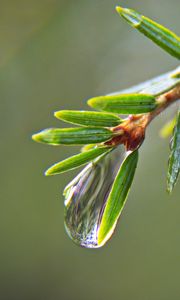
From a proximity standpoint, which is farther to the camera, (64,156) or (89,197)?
(64,156)

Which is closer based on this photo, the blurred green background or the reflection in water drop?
the reflection in water drop

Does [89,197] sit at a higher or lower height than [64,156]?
lower

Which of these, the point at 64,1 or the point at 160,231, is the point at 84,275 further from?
the point at 64,1

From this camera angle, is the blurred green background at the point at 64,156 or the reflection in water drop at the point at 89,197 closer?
the reflection in water drop at the point at 89,197

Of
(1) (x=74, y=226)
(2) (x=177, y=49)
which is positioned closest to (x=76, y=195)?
(1) (x=74, y=226)

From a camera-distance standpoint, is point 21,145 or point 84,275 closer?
point 21,145
